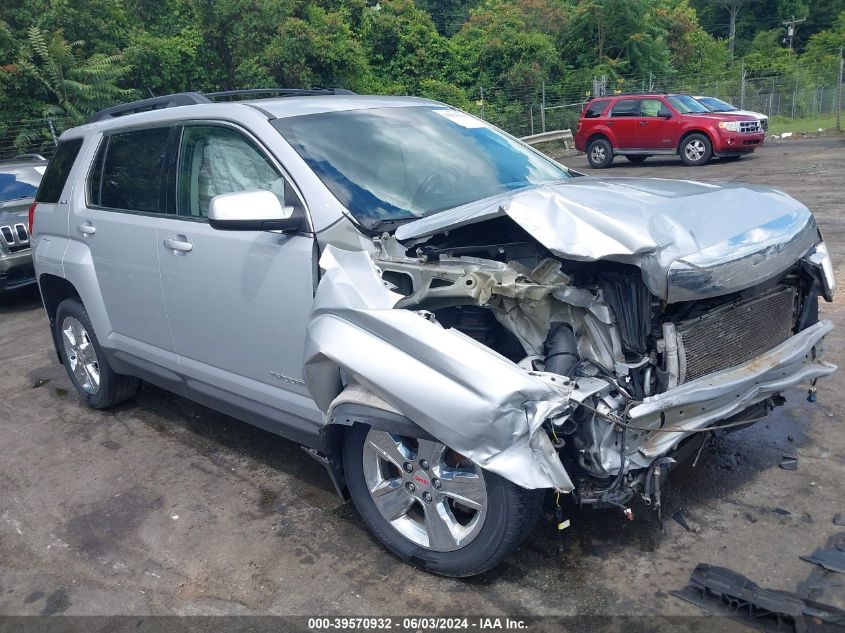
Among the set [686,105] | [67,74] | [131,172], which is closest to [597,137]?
[686,105]

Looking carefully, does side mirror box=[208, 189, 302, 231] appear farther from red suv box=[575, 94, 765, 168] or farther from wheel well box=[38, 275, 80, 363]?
red suv box=[575, 94, 765, 168]

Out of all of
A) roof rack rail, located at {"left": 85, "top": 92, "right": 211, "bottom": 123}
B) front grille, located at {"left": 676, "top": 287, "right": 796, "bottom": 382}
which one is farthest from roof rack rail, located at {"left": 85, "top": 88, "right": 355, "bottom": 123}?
front grille, located at {"left": 676, "top": 287, "right": 796, "bottom": 382}

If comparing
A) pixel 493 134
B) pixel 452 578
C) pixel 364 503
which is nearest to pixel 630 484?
pixel 452 578

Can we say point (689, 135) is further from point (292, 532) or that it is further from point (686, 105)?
point (292, 532)

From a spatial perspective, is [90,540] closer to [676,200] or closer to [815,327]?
[676,200]

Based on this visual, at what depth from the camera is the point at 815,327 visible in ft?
11.5

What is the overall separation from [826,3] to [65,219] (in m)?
57.2

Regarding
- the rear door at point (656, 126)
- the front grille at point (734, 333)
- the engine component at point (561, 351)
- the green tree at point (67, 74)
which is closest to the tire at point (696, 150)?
the rear door at point (656, 126)

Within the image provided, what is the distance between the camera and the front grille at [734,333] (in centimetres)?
299

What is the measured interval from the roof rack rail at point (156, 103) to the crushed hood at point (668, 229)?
209cm

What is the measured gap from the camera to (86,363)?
5406 mm

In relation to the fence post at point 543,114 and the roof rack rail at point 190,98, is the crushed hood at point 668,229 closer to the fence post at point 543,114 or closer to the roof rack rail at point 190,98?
the roof rack rail at point 190,98

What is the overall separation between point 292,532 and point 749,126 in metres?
16.5

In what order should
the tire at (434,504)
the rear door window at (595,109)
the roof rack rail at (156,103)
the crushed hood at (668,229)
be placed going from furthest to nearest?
the rear door window at (595,109)
the roof rack rail at (156,103)
the tire at (434,504)
the crushed hood at (668,229)
